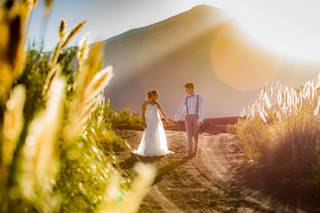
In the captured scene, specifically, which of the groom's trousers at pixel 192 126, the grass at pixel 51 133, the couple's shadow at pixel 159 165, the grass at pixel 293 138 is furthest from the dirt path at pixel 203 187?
the grass at pixel 51 133

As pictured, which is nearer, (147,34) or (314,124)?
(314,124)

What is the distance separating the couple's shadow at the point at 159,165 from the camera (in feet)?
27.4

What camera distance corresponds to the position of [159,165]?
9.38m

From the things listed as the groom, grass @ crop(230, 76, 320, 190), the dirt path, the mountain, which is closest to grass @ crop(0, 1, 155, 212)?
the dirt path

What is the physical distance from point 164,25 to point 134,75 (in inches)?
344

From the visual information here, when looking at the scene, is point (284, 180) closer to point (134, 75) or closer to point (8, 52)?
point (8, 52)

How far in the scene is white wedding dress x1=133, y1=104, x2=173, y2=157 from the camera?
35.1ft

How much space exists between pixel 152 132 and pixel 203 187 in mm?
3989

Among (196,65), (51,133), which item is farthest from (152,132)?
(196,65)

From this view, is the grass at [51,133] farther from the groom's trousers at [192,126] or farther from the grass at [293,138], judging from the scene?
the groom's trousers at [192,126]

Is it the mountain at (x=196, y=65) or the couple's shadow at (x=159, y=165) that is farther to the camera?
the mountain at (x=196, y=65)

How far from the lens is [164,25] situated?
51438mm

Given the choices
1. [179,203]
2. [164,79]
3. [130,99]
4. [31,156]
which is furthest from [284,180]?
[164,79]

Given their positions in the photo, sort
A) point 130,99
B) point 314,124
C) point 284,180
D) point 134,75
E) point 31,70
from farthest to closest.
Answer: point 134,75, point 130,99, point 314,124, point 284,180, point 31,70
